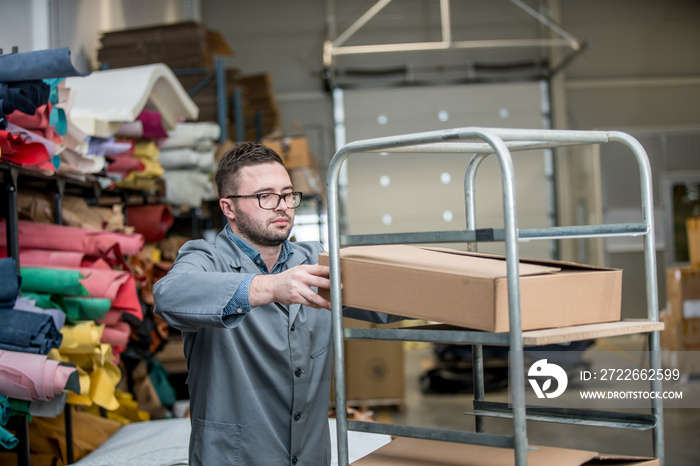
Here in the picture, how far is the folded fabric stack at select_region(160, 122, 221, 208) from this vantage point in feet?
15.8

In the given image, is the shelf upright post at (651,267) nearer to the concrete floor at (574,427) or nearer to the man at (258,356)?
the man at (258,356)

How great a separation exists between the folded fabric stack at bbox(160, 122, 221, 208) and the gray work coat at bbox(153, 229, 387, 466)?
2.73 m

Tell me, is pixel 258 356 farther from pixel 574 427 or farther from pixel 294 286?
pixel 574 427

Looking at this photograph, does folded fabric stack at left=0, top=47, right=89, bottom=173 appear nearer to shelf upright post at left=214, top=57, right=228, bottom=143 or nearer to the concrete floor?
shelf upright post at left=214, top=57, right=228, bottom=143

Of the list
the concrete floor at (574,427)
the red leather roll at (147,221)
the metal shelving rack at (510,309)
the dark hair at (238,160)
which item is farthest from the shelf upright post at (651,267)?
the concrete floor at (574,427)

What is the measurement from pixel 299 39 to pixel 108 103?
764cm

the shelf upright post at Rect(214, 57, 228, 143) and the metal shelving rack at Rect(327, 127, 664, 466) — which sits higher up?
the shelf upright post at Rect(214, 57, 228, 143)

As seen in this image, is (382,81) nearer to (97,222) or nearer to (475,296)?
(97,222)

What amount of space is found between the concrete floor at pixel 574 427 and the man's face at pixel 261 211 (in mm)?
3446

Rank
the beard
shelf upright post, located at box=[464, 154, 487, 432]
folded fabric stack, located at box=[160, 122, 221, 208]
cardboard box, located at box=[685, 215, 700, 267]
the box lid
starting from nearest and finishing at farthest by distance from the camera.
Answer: the box lid < shelf upright post, located at box=[464, 154, 487, 432] < the beard < folded fabric stack, located at box=[160, 122, 221, 208] < cardboard box, located at box=[685, 215, 700, 267]

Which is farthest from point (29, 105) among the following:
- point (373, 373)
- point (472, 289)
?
point (373, 373)

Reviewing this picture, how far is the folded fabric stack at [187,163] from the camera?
4805 millimetres

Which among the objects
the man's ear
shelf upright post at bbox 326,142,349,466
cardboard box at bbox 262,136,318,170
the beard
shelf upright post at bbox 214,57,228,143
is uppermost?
shelf upright post at bbox 214,57,228,143

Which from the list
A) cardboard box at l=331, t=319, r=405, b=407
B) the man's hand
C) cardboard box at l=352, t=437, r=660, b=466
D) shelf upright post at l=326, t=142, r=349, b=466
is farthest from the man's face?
cardboard box at l=331, t=319, r=405, b=407
